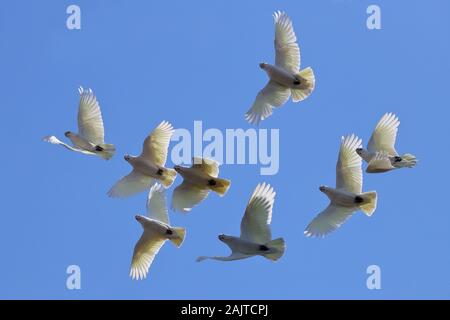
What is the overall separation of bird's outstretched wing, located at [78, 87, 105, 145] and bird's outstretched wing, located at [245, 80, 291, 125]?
2.34m

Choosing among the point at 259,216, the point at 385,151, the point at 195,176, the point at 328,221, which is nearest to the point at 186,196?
the point at 195,176

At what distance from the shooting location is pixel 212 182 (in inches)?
527

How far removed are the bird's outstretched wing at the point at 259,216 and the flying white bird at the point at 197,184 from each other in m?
0.55

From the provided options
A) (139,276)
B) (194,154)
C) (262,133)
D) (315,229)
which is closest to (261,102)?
(262,133)

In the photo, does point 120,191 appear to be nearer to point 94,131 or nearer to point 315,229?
point 94,131

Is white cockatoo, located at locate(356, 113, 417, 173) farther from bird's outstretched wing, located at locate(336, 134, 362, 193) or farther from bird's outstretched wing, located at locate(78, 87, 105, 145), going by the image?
bird's outstretched wing, located at locate(78, 87, 105, 145)

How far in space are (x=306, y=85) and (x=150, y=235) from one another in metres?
3.29

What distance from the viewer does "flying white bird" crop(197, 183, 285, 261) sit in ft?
42.1

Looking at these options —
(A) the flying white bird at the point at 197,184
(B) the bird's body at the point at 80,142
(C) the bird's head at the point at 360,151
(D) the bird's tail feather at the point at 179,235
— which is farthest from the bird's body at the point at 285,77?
(B) the bird's body at the point at 80,142

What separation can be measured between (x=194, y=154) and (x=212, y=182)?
21.4 inches

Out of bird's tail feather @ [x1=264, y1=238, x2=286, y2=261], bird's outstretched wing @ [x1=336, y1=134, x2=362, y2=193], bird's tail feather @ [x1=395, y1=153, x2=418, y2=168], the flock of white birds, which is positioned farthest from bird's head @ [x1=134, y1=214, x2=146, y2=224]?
bird's tail feather @ [x1=395, y1=153, x2=418, y2=168]

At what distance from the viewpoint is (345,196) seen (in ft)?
43.0

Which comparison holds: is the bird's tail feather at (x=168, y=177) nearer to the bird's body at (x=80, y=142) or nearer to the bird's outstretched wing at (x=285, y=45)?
the bird's body at (x=80, y=142)

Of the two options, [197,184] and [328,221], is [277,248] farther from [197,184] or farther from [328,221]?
[197,184]
